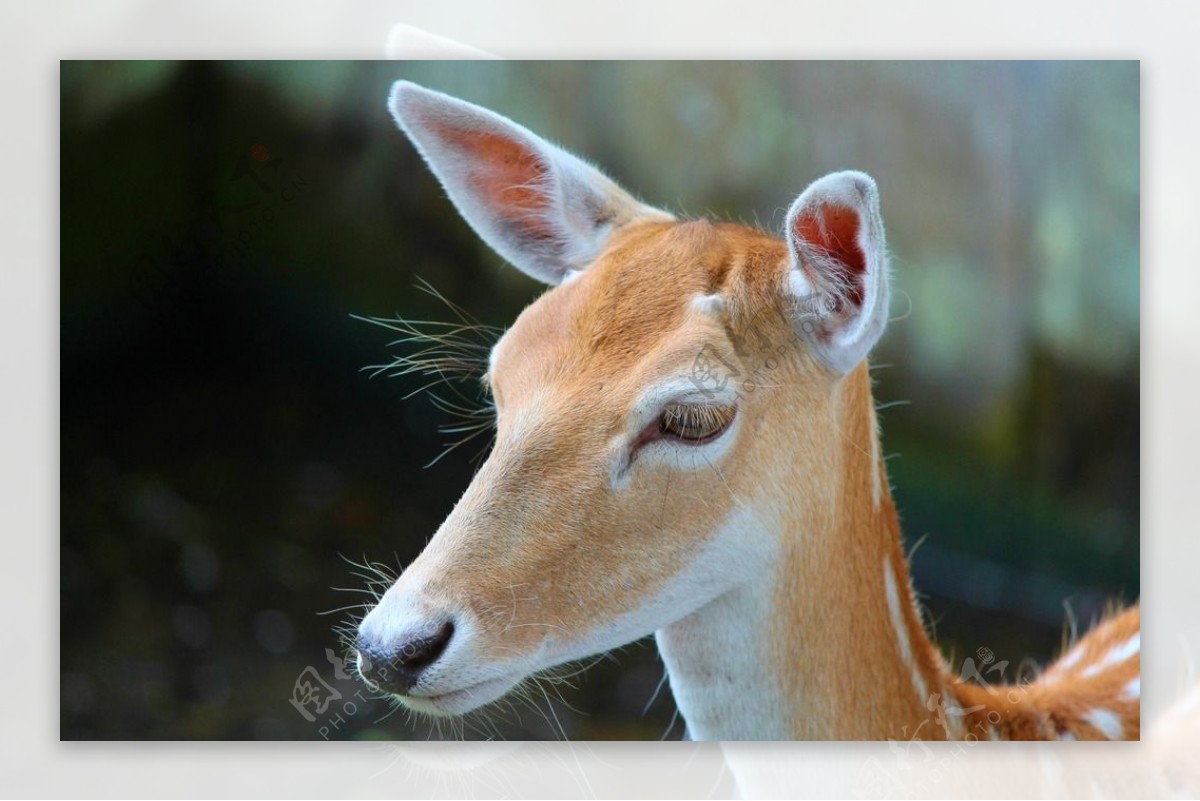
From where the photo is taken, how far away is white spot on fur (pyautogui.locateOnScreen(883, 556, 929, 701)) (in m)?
1.97

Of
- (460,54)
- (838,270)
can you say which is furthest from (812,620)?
(460,54)

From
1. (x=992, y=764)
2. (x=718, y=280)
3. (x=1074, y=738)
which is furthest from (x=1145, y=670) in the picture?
(x=718, y=280)

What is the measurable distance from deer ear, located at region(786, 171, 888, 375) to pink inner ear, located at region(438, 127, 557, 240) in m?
0.49

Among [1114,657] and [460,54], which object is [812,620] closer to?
[1114,657]

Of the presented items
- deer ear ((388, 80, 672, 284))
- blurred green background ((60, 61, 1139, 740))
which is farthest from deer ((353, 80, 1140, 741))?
blurred green background ((60, 61, 1139, 740))

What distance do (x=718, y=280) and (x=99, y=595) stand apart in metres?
1.33

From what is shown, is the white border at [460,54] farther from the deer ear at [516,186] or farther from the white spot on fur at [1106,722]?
the deer ear at [516,186]

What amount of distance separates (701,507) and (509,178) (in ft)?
2.36

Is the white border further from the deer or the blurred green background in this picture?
the deer

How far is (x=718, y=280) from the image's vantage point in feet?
6.42

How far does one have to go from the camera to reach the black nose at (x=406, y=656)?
1787 millimetres

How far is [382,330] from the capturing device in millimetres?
2340

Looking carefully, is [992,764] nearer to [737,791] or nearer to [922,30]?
[737,791]

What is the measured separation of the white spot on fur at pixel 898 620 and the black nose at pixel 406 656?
0.70m
